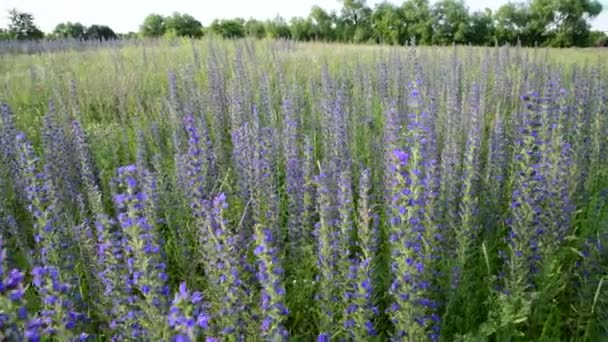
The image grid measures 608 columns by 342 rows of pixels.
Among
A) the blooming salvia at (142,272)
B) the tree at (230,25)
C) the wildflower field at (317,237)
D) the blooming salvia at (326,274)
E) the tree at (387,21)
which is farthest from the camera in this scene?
the tree at (387,21)

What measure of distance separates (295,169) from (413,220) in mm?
1306

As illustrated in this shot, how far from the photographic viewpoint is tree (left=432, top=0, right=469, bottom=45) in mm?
44562

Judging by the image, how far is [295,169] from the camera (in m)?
3.12

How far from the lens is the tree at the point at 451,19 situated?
44.6 meters

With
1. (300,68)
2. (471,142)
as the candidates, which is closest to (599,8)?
(300,68)

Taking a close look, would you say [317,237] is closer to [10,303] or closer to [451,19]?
[10,303]

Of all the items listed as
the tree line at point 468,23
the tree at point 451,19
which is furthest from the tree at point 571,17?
the tree at point 451,19

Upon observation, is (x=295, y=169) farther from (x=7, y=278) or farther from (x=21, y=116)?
(x=21, y=116)

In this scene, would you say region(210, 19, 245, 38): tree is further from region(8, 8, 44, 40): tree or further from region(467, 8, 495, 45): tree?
region(467, 8, 495, 45): tree

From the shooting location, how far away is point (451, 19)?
46562 millimetres

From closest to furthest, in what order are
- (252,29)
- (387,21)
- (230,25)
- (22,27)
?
(252,29), (22,27), (230,25), (387,21)

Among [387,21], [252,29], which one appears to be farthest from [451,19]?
[252,29]

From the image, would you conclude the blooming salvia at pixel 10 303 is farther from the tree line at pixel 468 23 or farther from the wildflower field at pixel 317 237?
the tree line at pixel 468 23

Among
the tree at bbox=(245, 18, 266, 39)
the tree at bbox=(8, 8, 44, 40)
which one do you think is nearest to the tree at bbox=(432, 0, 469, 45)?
the tree at bbox=(245, 18, 266, 39)
